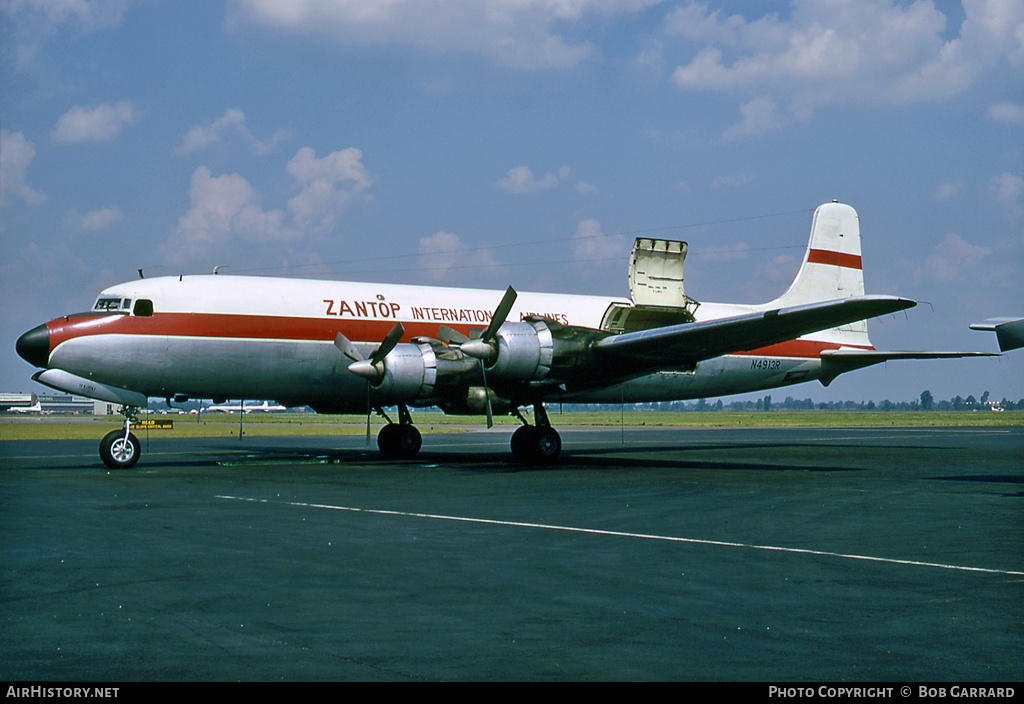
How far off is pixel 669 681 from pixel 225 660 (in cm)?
264

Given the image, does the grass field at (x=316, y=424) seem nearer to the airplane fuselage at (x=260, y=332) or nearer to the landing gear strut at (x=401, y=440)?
the landing gear strut at (x=401, y=440)

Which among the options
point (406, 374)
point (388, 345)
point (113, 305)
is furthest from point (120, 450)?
point (406, 374)

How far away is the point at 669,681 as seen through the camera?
5.06 meters

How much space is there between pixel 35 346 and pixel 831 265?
2630 centimetres

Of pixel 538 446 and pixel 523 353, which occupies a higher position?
pixel 523 353

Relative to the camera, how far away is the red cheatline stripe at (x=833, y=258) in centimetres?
3312

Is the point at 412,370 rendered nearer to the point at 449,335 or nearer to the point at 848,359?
the point at 449,335

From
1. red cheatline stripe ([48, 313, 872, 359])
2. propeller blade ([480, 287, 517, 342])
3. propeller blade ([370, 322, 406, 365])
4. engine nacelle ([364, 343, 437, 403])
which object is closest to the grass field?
red cheatline stripe ([48, 313, 872, 359])

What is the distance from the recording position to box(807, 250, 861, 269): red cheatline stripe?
33.1 metres

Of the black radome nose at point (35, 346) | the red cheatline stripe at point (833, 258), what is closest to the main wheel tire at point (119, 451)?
the black radome nose at point (35, 346)

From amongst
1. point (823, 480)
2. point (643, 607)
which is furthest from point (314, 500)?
point (823, 480)

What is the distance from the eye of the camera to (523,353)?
2195 centimetres

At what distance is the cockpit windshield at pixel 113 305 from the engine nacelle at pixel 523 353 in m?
8.97

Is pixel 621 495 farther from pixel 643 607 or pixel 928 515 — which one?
pixel 643 607
